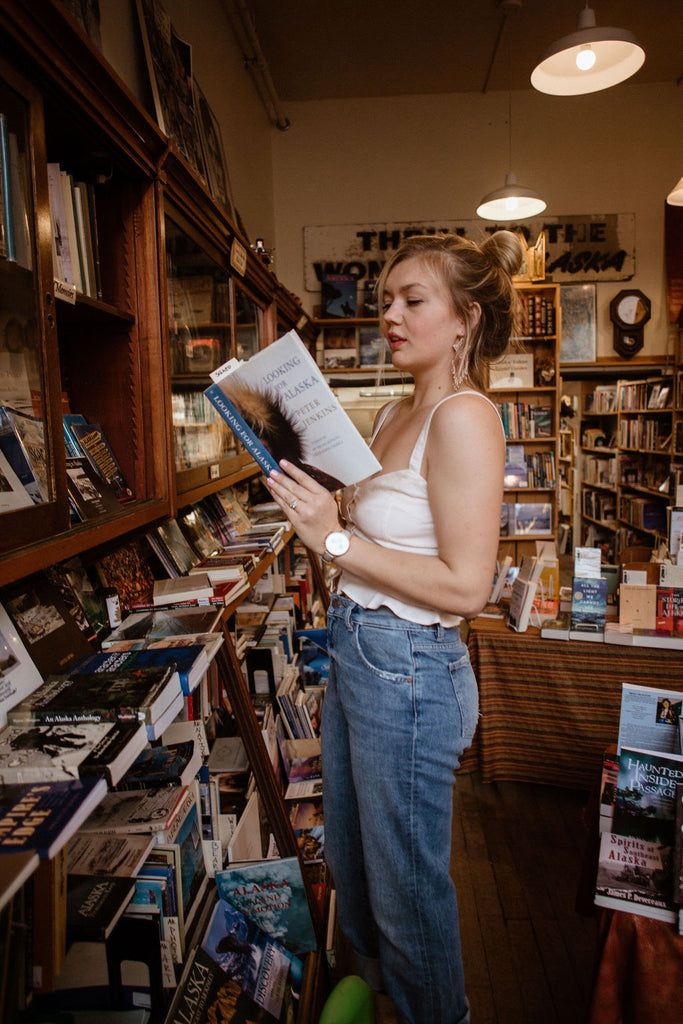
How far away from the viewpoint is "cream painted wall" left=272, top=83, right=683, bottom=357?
5.82 meters

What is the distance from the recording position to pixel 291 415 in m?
1.16

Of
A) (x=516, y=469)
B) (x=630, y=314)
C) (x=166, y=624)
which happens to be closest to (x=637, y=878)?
(x=166, y=624)

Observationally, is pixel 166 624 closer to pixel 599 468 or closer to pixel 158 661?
pixel 158 661

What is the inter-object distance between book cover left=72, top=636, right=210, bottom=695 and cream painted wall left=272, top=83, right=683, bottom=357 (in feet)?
18.6

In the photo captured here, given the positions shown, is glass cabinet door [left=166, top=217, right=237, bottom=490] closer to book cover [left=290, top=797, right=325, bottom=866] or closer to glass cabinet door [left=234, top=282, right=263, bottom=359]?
glass cabinet door [left=234, top=282, right=263, bottom=359]

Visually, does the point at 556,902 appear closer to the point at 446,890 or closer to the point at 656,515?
the point at 446,890

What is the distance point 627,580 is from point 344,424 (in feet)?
6.01

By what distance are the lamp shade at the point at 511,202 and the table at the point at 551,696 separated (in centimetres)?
323

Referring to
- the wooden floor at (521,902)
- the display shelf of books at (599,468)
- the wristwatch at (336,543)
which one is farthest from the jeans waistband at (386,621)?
the display shelf of books at (599,468)

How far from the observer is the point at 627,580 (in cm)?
249

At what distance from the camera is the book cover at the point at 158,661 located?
100cm

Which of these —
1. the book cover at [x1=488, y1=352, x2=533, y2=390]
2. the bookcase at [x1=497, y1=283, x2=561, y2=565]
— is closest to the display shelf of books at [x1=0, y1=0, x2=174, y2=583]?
the bookcase at [x1=497, y1=283, x2=561, y2=565]

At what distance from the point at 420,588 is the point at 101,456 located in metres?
0.74

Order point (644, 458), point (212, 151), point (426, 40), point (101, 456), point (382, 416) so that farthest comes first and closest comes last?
point (644, 458) < point (426, 40) < point (212, 151) < point (382, 416) < point (101, 456)
